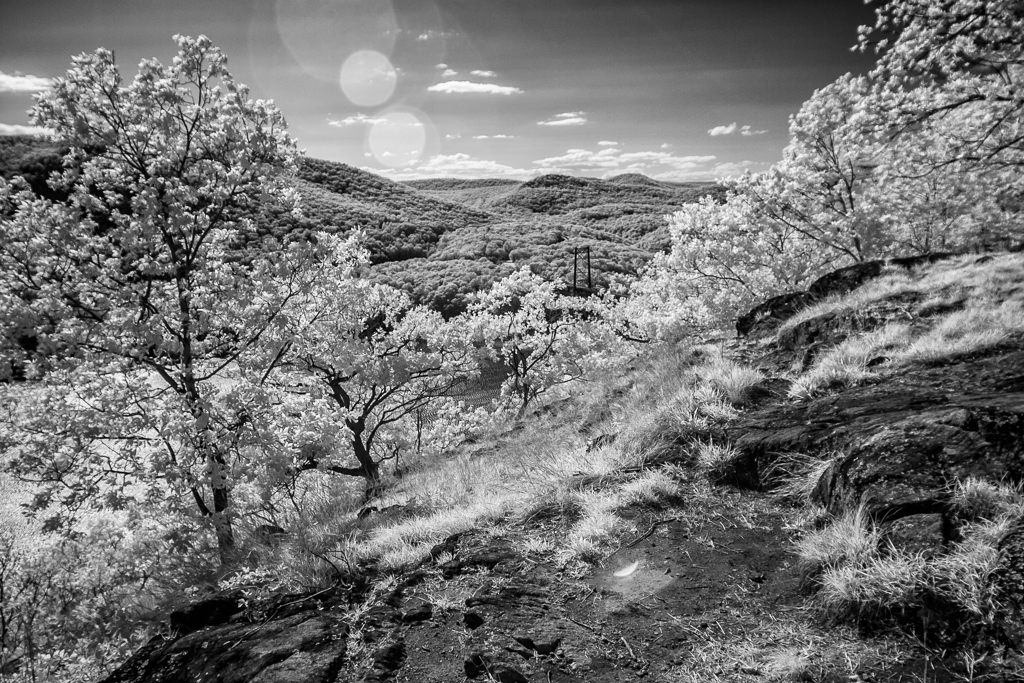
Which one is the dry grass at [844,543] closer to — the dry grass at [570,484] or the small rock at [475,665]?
the dry grass at [570,484]

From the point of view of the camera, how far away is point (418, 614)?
3447 mm

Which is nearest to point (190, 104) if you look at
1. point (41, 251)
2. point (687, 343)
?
point (41, 251)

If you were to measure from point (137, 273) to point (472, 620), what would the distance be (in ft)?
37.6

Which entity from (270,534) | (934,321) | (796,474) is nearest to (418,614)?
(796,474)

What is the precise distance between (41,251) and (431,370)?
533 inches

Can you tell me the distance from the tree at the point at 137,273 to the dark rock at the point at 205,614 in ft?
18.8

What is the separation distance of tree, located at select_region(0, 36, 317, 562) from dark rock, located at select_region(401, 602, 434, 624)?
7667 millimetres

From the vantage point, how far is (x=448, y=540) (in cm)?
444

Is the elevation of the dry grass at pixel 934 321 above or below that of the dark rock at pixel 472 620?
above

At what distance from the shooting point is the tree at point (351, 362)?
496 inches

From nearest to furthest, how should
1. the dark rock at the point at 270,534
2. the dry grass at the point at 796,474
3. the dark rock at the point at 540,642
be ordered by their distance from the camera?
the dark rock at the point at 540,642 → the dry grass at the point at 796,474 → the dark rock at the point at 270,534

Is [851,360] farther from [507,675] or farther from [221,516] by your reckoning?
[221,516]

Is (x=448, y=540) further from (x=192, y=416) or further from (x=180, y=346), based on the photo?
(x=180, y=346)

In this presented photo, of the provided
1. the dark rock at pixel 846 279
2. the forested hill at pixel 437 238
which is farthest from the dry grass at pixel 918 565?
the forested hill at pixel 437 238
